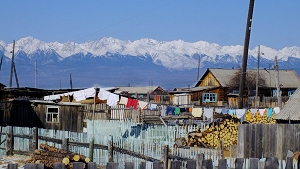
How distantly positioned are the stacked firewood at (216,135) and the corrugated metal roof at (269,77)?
158 feet

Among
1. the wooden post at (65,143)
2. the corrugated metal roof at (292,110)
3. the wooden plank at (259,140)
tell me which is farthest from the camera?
the corrugated metal roof at (292,110)

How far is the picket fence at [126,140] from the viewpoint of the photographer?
18656 mm

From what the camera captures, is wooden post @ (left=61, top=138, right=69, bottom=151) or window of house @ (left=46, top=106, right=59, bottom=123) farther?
window of house @ (left=46, top=106, right=59, bottom=123)

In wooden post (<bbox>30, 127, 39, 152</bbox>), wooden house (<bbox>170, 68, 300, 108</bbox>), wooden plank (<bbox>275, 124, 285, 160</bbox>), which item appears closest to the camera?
wooden plank (<bbox>275, 124, 285, 160</bbox>)

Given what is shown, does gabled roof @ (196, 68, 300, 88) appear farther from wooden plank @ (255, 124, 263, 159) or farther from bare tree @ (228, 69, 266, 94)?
wooden plank @ (255, 124, 263, 159)

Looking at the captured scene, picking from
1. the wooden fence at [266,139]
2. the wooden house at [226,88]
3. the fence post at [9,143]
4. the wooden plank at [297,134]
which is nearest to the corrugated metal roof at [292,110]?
the wooden plank at [297,134]

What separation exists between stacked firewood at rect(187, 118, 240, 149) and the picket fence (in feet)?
2.11

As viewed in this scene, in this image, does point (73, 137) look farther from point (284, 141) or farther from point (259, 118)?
point (259, 118)

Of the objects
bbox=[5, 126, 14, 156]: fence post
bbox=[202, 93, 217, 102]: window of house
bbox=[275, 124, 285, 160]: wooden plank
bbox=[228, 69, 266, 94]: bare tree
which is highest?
bbox=[228, 69, 266, 94]: bare tree

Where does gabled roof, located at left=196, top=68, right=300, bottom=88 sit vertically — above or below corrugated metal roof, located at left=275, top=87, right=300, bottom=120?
above

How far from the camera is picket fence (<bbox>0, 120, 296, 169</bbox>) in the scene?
18656 mm

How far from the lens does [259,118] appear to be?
45.5m

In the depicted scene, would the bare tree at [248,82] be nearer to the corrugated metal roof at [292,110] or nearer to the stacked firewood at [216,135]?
the stacked firewood at [216,135]

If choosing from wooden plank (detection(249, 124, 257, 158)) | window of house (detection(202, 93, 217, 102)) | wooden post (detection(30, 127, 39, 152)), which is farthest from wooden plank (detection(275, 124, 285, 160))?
window of house (detection(202, 93, 217, 102))
